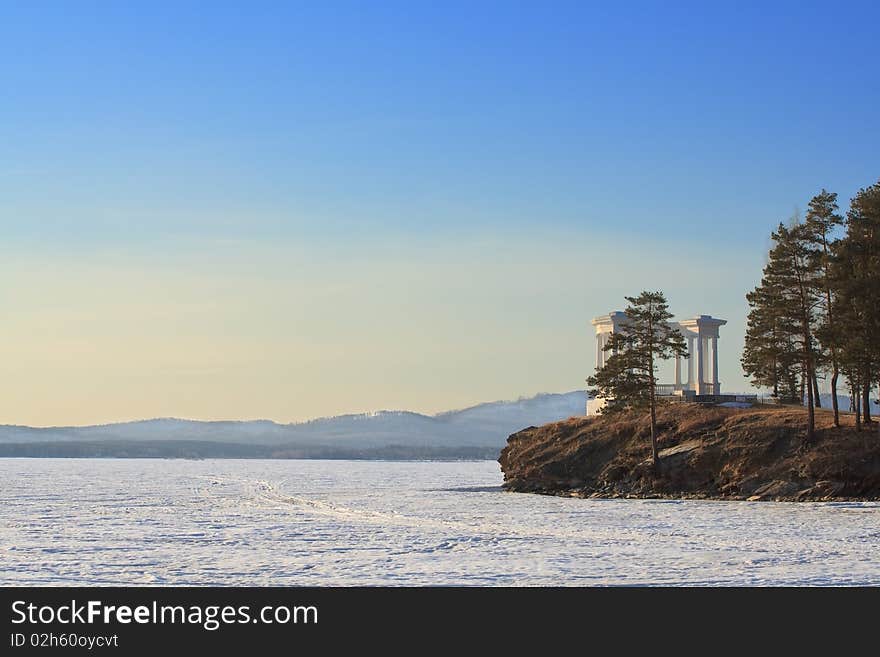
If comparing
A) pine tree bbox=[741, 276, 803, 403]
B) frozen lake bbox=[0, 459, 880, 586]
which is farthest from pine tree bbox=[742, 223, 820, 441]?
frozen lake bbox=[0, 459, 880, 586]

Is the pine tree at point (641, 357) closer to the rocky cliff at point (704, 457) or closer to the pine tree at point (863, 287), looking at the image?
the rocky cliff at point (704, 457)

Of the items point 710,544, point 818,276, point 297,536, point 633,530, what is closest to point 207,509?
point 297,536

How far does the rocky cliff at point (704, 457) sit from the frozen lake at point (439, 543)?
5.77 metres

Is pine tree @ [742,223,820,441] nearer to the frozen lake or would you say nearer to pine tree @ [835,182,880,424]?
pine tree @ [835,182,880,424]

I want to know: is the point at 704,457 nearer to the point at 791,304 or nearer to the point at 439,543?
the point at 791,304

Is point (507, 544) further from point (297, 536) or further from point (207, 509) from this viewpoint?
point (207, 509)

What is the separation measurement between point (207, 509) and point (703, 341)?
6161 cm

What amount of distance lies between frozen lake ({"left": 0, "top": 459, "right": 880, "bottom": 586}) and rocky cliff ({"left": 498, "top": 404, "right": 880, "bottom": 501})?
5773mm

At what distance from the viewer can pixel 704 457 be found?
78562 mm

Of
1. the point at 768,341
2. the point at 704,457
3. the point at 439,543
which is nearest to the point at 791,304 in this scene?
the point at 768,341

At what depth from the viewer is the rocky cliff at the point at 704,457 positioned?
71000 millimetres

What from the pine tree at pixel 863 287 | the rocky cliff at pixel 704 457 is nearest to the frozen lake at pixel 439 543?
the rocky cliff at pixel 704 457
